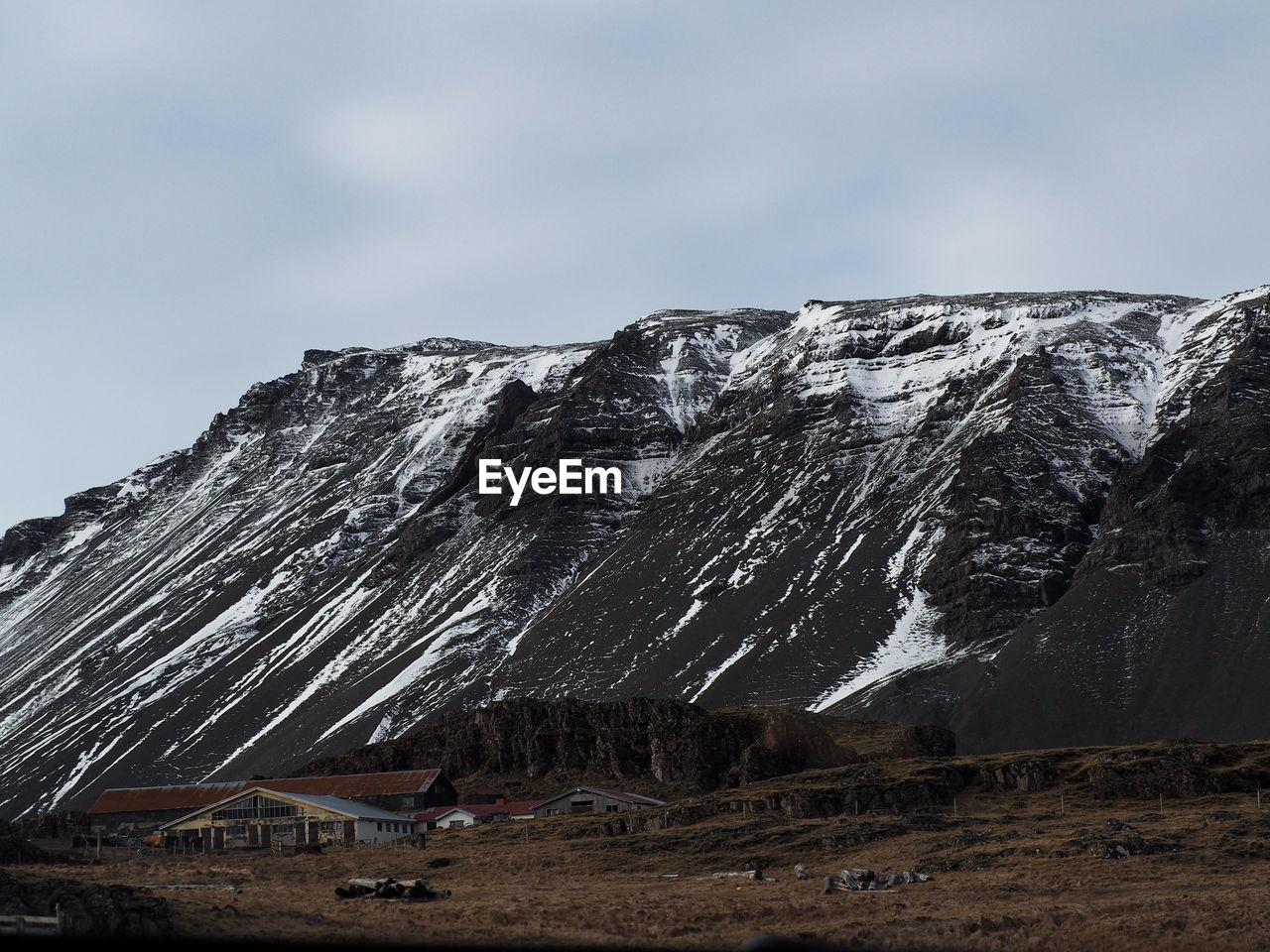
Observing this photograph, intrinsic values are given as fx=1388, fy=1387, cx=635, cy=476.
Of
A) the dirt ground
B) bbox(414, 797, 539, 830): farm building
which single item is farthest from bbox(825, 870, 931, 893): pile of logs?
bbox(414, 797, 539, 830): farm building

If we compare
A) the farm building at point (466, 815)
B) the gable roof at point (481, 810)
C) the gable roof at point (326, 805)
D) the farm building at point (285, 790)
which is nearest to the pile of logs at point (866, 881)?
the farm building at point (466, 815)

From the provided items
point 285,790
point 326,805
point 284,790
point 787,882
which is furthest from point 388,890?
point 285,790

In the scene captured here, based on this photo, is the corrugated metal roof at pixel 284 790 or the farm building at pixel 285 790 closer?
the farm building at pixel 285 790

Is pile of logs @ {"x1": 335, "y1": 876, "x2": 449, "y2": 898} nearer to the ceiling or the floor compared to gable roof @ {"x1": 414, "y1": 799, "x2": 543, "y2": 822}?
nearer to the ceiling

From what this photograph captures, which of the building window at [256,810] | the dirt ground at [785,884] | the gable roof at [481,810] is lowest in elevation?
the gable roof at [481,810]

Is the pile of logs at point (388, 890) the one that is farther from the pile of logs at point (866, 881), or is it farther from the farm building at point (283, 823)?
the farm building at point (283, 823)

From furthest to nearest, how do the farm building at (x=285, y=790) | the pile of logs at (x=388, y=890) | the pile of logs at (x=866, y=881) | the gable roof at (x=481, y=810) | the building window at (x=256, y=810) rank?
the farm building at (x=285, y=790) < the gable roof at (x=481, y=810) < the building window at (x=256, y=810) < the pile of logs at (x=866, y=881) < the pile of logs at (x=388, y=890)

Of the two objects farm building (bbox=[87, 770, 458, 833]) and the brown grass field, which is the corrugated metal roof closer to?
farm building (bbox=[87, 770, 458, 833])
